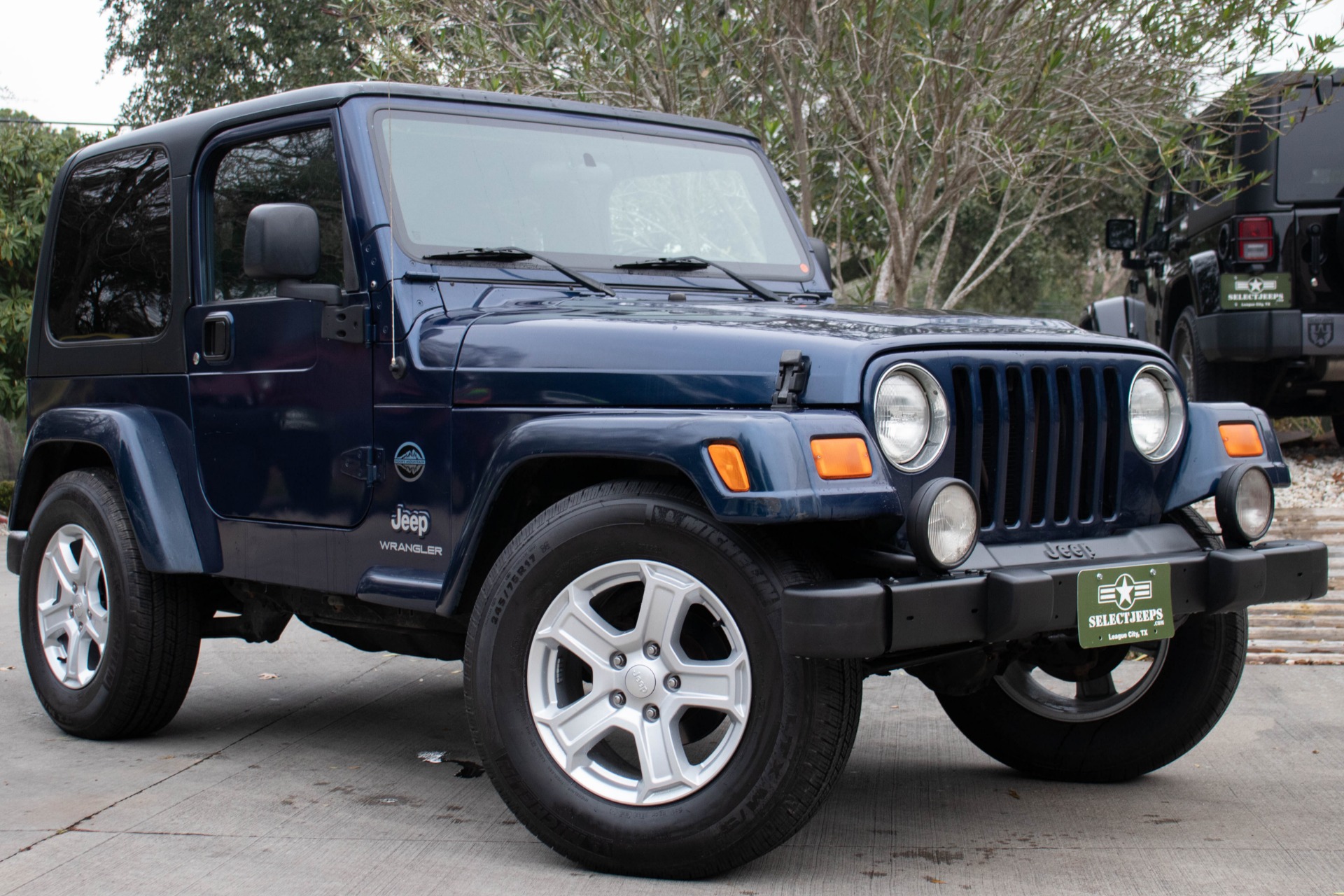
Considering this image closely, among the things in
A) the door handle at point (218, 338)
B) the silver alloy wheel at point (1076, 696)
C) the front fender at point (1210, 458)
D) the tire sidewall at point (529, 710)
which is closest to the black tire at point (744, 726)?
the tire sidewall at point (529, 710)

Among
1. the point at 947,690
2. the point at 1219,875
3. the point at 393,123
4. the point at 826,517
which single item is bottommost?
the point at 1219,875

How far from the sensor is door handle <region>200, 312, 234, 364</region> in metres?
4.57

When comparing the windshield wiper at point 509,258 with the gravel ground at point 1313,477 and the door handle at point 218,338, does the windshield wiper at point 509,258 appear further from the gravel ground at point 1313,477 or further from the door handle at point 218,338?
the gravel ground at point 1313,477

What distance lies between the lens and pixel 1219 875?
3521mm

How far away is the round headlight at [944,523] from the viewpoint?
314 cm

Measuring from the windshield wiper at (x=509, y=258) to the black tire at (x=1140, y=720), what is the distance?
1652 mm

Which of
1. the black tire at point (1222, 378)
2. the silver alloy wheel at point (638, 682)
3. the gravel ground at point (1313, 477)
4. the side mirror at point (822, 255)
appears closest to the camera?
the silver alloy wheel at point (638, 682)

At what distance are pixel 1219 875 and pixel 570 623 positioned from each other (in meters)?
1.67

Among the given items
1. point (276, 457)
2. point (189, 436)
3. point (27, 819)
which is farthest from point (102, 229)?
point (27, 819)

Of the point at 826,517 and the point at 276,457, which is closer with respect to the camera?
the point at 826,517

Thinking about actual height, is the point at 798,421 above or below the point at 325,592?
above

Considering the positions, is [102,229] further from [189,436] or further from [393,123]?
[393,123]

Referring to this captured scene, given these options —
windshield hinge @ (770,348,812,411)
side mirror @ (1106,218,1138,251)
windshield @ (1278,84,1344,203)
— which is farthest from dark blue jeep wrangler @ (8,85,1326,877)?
side mirror @ (1106,218,1138,251)

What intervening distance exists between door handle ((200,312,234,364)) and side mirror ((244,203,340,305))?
54cm
